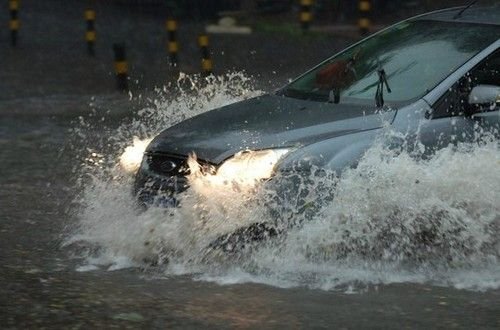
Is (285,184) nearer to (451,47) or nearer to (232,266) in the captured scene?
(232,266)

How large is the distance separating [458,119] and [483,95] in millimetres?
210

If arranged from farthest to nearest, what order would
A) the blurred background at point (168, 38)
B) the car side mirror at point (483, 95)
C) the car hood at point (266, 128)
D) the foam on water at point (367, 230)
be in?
1. the blurred background at point (168, 38)
2. the car side mirror at point (483, 95)
3. the car hood at point (266, 128)
4. the foam on water at point (367, 230)

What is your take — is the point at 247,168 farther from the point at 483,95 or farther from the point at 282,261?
the point at 483,95

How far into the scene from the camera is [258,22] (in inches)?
1011

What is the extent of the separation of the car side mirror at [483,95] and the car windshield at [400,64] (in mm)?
266

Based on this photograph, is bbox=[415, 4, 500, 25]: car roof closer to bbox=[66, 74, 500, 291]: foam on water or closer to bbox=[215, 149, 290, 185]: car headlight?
bbox=[66, 74, 500, 291]: foam on water

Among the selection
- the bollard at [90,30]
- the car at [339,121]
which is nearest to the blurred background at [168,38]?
the bollard at [90,30]

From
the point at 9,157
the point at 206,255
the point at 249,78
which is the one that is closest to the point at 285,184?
the point at 206,255

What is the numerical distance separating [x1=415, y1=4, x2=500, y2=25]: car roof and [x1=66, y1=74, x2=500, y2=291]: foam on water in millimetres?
1240

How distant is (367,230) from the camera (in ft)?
22.6

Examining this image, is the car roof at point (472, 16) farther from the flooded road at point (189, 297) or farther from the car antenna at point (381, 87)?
the flooded road at point (189, 297)

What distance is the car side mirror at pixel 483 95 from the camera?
7.24 metres

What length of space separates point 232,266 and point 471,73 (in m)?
1.99

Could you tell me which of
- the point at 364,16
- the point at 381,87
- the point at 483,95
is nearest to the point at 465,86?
the point at 483,95
